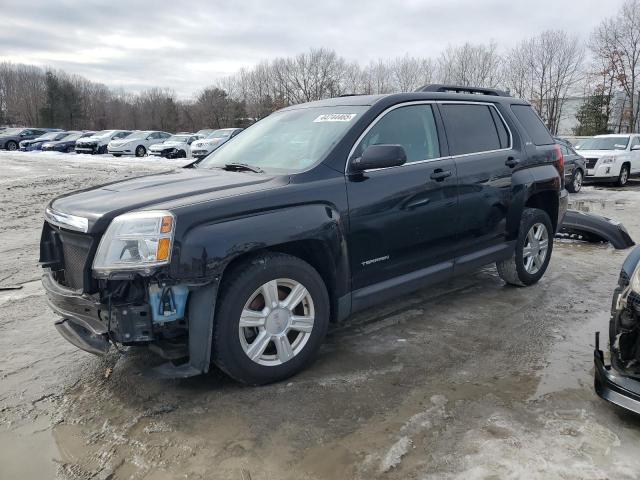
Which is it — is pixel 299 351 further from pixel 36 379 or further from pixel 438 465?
pixel 36 379

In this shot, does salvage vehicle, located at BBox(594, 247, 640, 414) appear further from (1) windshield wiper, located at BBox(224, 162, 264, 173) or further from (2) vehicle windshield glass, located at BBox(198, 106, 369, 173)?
(1) windshield wiper, located at BBox(224, 162, 264, 173)

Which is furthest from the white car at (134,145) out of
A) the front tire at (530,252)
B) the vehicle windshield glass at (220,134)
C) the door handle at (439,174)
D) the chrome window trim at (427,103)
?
the door handle at (439,174)

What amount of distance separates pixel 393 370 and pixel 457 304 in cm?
159

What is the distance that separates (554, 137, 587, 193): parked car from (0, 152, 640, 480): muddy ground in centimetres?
968

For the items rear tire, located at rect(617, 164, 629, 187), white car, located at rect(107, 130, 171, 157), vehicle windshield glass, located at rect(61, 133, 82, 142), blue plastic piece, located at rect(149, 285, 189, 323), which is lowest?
blue plastic piece, located at rect(149, 285, 189, 323)

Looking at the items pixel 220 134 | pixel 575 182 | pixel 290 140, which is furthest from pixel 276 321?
pixel 220 134

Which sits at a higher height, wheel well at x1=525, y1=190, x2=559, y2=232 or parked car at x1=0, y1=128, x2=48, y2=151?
parked car at x1=0, y1=128, x2=48, y2=151

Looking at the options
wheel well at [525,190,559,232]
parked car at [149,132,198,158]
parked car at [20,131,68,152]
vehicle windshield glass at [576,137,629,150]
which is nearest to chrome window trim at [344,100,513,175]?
wheel well at [525,190,559,232]

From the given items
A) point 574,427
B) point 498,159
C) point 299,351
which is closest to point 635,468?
point 574,427

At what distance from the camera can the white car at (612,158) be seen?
15133mm

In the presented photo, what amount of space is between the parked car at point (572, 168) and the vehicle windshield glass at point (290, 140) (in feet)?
35.9

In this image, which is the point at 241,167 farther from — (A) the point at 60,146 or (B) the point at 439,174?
(A) the point at 60,146

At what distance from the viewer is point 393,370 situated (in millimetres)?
3467

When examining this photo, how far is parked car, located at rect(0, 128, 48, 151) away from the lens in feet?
117
